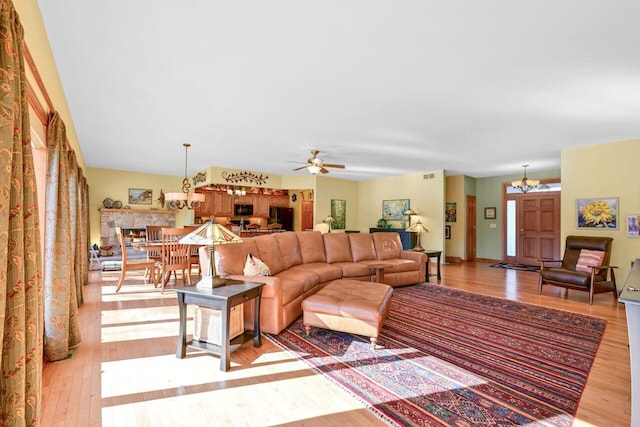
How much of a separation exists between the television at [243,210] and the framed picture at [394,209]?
4.38 meters

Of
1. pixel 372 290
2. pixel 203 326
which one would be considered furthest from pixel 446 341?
pixel 203 326

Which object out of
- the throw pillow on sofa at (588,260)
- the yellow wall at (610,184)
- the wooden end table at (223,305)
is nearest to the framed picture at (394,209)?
the yellow wall at (610,184)

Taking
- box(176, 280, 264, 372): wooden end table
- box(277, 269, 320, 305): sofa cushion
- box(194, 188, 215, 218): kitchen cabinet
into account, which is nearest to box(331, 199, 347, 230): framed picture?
box(194, 188, 215, 218): kitchen cabinet

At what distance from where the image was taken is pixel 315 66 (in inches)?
121

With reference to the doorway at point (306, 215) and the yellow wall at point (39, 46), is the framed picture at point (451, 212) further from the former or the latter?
the yellow wall at point (39, 46)

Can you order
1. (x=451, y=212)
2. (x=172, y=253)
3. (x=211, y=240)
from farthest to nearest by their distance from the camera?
1. (x=451, y=212)
2. (x=172, y=253)
3. (x=211, y=240)

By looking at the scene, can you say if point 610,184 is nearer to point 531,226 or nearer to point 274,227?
point 531,226

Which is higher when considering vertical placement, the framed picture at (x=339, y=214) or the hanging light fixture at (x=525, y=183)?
the hanging light fixture at (x=525, y=183)

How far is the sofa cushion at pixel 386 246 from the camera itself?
5.92 m

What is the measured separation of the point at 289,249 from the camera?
485 centimetres

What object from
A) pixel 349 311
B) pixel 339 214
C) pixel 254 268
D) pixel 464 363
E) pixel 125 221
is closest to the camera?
pixel 464 363

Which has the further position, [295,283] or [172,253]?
[172,253]

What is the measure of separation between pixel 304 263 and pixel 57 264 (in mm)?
3081

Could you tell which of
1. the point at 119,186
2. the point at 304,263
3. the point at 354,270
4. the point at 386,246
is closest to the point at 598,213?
the point at 386,246
